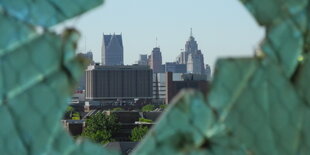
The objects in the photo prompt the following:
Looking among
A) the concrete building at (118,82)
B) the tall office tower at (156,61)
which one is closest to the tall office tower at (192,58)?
the tall office tower at (156,61)

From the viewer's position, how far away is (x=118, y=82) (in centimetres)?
7738

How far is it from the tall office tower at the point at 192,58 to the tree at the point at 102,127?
249 ft

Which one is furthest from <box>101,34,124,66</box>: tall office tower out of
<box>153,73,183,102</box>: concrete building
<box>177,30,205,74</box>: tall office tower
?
<box>153,73,183,102</box>: concrete building

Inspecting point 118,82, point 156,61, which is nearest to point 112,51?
point 156,61

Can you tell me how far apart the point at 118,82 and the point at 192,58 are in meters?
48.6

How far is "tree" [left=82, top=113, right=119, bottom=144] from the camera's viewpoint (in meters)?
35.2

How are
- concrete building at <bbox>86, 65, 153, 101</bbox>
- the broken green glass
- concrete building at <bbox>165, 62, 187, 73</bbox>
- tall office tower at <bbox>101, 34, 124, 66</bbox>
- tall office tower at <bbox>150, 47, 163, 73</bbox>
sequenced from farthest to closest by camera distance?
1. tall office tower at <bbox>101, 34, 124, 66</bbox>
2. concrete building at <bbox>165, 62, 187, 73</bbox>
3. tall office tower at <bbox>150, 47, 163, 73</bbox>
4. concrete building at <bbox>86, 65, 153, 101</bbox>
5. the broken green glass

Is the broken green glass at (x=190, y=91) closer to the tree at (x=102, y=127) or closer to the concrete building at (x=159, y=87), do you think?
the tree at (x=102, y=127)

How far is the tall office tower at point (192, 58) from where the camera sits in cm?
11962

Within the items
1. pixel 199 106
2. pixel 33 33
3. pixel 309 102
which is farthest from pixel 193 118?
pixel 33 33

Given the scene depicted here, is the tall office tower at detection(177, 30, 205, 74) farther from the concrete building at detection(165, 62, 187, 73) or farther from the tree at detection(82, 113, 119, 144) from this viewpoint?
the tree at detection(82, 113, 119, 144)

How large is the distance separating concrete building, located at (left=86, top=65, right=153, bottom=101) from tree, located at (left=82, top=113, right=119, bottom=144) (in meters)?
36.2

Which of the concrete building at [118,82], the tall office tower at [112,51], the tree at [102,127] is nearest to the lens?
the tree at [102,127]

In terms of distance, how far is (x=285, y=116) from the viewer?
5.27 feet
